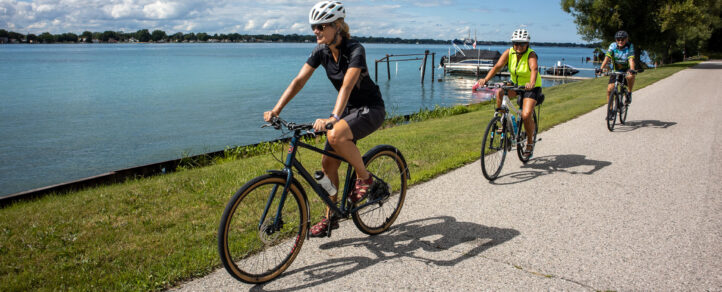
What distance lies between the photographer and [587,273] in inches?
144

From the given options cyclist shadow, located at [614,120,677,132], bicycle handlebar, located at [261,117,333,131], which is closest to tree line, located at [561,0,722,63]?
cyclist shadow, located at [614,120,677,132]

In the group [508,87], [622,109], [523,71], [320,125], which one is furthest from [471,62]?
[320,125]

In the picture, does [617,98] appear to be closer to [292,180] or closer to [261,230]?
[292,180]

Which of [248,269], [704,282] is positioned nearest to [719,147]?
[704,282]

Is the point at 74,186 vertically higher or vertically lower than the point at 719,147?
lower

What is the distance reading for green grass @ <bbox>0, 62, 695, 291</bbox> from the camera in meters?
3.66

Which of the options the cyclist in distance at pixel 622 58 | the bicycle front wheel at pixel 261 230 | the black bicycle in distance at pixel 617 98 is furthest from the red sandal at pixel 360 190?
the cyclist in distance at pixel 622 58

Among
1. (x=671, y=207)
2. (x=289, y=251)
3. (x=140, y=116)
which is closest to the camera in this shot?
(x=289, y=251)

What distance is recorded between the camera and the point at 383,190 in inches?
170

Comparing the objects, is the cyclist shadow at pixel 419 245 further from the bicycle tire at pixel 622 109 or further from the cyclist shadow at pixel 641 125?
the bicycle tire at pixel 622 109

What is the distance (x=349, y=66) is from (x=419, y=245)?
1693mm

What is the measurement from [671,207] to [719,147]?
13.9 feet

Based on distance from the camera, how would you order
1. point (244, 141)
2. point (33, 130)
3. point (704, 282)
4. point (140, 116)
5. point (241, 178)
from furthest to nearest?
point (140, 116) → point (33, 130) → point (244, 141) → point (241, 178) → point (704, 282)

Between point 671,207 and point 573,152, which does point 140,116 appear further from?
point 671,207
